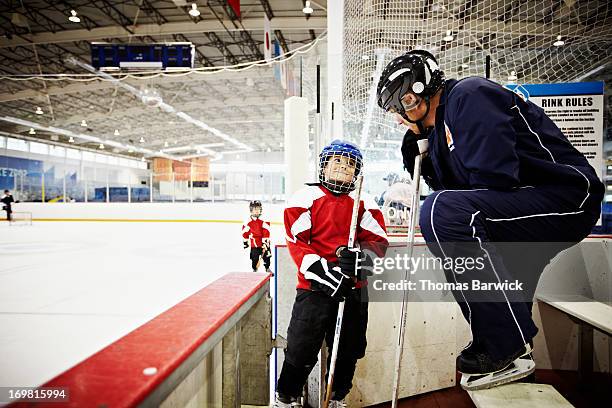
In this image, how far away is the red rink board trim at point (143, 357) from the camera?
0.64 meters

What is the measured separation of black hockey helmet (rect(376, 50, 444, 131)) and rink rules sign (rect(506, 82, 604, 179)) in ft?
6.70

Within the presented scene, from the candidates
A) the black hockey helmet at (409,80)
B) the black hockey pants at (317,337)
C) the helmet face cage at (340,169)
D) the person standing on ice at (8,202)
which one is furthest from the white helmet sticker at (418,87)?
the person standing on ice at (8,202)

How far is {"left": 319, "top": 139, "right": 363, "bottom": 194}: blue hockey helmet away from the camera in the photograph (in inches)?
64.4

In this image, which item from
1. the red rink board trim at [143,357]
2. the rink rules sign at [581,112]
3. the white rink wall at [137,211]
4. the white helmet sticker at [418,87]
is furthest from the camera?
the white rink wall at [137,211]

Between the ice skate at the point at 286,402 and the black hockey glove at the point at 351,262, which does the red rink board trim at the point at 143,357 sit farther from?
the ice skate at the point at 286,402

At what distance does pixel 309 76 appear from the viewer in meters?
4.84

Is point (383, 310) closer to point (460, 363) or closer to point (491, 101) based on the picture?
point (460, 363)

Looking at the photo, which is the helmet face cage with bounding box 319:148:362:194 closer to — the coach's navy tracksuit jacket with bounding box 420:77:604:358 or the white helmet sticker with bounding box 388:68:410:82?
the white helmet sticker with bounding box 388:68:410:82

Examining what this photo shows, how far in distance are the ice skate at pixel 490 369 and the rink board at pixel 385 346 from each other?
99 centimetres

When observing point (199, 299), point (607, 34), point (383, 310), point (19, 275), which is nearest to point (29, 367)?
point (199, 299)

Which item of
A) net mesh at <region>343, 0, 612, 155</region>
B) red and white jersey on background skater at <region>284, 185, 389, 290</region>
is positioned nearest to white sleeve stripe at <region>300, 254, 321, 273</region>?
red and white jersey on background skater at <region>284, 185, 389, 290</region>

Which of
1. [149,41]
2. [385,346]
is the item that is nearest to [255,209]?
[385,346]

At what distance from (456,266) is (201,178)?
11.7 meters

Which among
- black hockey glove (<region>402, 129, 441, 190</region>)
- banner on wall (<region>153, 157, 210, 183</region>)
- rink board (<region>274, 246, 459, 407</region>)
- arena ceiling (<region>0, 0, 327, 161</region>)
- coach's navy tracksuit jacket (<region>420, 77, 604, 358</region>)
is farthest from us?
banner on wall (<region>153, 157, 210, 183</region>)
